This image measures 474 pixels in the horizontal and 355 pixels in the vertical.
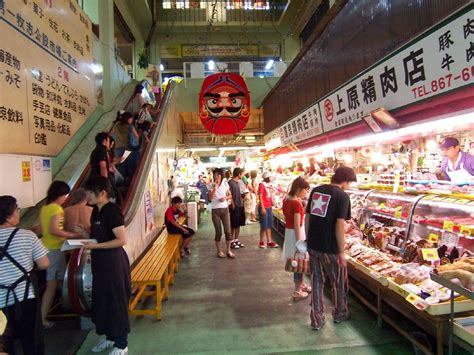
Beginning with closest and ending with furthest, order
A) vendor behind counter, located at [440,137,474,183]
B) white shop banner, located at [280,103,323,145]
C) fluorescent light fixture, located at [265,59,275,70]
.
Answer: vendor behind counter, located at [440,137,474,183], white shop banner, located at [280,103,323,145], fluorescent light fixture, located at [265,59,275,70]

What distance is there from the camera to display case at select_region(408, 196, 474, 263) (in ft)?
12.4

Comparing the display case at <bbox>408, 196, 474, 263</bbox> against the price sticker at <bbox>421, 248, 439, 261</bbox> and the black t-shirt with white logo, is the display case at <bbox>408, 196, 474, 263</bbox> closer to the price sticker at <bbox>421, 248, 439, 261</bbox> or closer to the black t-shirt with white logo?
the price sticker at <bbox>421, 248, 439, 261</bbox>

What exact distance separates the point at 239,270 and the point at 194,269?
95cm

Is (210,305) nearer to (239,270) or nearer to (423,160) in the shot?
(239,270)

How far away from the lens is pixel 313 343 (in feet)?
13.2

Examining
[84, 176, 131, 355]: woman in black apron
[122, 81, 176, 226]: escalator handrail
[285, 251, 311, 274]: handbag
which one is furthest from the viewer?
[122, 81, 176, 226]: escalator handrail

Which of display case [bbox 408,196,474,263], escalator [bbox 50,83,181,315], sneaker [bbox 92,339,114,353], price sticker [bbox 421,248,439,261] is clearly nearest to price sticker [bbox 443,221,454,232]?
display case [bbox 408,196,474,263]

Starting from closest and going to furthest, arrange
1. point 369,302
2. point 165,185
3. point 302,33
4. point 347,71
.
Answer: point 369,302, point 347,71, point 165,185, point 302,33

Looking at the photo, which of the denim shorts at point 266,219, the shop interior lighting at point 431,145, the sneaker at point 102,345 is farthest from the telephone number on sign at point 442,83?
the denim shorts at point 266,219

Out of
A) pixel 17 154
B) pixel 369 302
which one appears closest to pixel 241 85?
pixel 17 154

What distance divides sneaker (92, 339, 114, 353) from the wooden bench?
23.8 inches

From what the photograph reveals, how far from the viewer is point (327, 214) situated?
14.2ft

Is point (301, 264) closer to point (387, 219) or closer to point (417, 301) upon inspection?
point (387, 219)

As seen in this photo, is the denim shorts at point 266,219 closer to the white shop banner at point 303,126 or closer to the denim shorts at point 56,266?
the white shop banner at point 303,126
